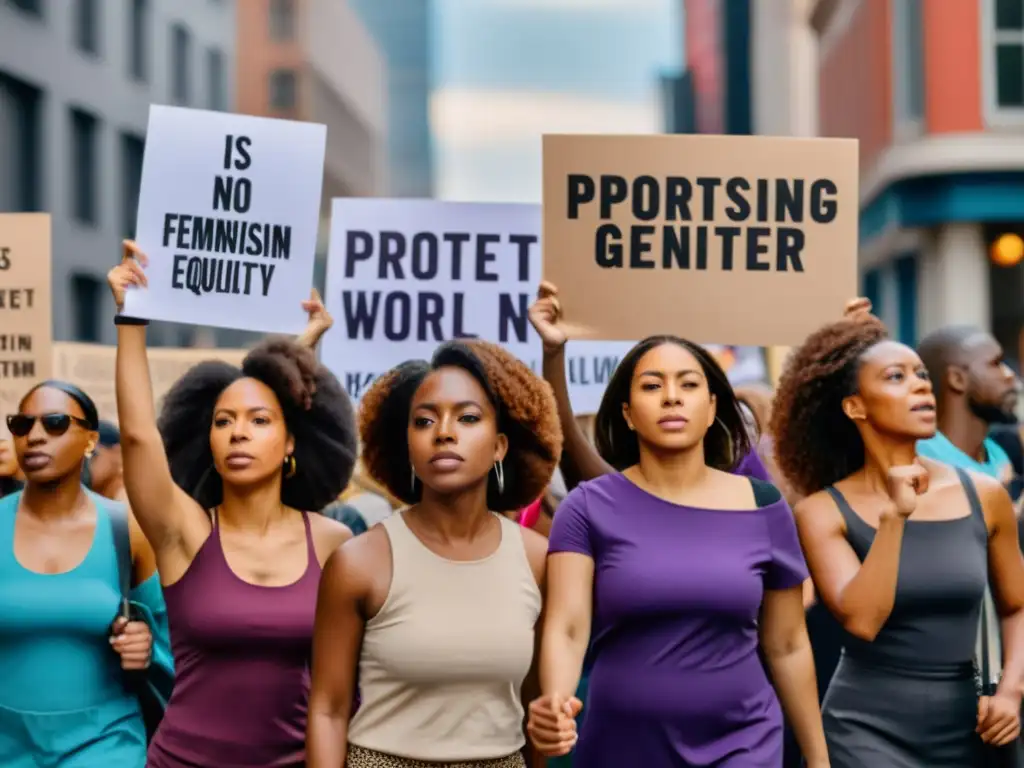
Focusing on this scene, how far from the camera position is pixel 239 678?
189 inches

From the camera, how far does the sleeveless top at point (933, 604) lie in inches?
197

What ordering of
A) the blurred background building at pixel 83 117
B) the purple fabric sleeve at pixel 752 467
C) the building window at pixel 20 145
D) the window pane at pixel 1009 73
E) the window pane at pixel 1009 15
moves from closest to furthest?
1. the purple fabric sleeve at pixel 752 467
2. the window pane at pixel 1009 15
3. the window pane at pixel 1009 73
4. the building window at pixel 20 145
5. the blurred background building at pixel 83 117

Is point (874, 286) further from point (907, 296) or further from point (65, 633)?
point (65, 633)

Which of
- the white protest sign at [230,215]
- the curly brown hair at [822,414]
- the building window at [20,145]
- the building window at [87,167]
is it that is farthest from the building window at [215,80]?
the curly brown hair at [822,414]

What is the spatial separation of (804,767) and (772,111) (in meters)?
40.3

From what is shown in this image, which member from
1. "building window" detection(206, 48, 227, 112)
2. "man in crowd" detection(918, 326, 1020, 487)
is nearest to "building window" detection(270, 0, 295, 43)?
"building window" detection(206, 48, 227, 112)

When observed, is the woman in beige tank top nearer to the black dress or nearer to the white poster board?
the black dress

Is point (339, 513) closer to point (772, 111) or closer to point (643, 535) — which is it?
point (643, 535)

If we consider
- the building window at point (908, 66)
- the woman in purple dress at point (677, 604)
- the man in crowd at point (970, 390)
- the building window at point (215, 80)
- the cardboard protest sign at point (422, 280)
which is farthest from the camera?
the building window at point (215, 80)

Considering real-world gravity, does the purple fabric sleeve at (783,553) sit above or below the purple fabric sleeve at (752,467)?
below

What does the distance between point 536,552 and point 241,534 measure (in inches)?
34.2

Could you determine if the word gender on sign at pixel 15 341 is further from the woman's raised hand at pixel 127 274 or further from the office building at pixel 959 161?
the office building at pixel 959 161

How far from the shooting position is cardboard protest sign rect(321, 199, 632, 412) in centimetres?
Result: 769

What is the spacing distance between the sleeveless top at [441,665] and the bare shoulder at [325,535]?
0.50 meters
